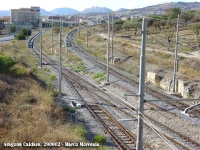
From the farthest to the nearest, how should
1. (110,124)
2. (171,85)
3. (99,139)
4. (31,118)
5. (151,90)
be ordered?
1. (171,85)
2. (151,90)
3. (110,124)
4. (31,118)
5. (99,139)

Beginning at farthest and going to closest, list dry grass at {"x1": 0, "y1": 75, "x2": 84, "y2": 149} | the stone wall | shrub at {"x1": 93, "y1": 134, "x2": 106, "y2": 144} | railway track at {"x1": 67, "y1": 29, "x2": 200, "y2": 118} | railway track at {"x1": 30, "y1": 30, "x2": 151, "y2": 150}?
the stone wall
railway track at {"x1": 67, "y1": 29, "x2": 200, "y2": 118}
railway track at {"x1": 30, "y1": 30, "x2": 151, "y2": 150}
shrub at {"x1": 93, "y1": 134, "x2": 106, "y2": 144}
dry grass at {"x1": 0, "y1": 75, "x2": 84, "y2": 149}

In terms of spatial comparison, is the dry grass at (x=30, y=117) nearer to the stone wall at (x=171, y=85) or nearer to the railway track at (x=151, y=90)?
the railway track at (x=151, y=90)

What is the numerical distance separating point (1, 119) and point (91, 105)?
25.4 feet

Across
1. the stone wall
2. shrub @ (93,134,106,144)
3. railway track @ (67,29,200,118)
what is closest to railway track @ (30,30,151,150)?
shrub @ (93,134,106,144)

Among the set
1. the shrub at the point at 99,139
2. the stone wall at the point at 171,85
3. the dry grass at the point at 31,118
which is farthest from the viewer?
the stone wall at the point at 171,85

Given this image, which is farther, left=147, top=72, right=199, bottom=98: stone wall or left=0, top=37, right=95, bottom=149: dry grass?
left=147, top=72, right=199, bottom=98: stone wall

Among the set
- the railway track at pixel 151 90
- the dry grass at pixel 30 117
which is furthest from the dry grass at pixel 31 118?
the railway track at pixel 151 90

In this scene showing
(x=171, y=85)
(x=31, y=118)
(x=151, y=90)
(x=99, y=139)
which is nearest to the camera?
(x=99, y=139)

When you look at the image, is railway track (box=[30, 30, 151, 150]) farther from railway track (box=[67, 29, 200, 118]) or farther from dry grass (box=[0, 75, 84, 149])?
railway track (box=[67, 29, 200, 118])

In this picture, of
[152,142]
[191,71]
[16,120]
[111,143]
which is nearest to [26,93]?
[16,120]

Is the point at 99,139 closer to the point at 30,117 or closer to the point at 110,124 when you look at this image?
the point at 110,124

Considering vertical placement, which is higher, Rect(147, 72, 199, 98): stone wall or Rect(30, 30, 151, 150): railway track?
Rect(147, 72, 199, 98): stone wall

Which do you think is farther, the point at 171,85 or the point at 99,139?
the point at 171,85

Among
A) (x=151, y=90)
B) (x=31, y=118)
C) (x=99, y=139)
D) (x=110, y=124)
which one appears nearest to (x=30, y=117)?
(x=31, y=118)
